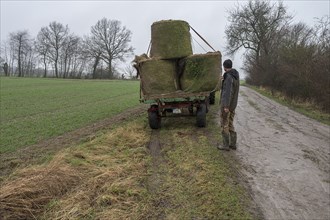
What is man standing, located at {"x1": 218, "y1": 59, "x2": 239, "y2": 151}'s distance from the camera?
736 centimetres

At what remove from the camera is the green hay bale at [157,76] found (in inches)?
401

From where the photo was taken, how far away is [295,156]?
283 inches

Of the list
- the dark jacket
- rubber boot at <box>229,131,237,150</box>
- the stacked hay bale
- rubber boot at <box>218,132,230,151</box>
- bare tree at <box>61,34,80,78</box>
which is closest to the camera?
the dark jacket

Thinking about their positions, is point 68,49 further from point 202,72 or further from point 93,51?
point 202,72

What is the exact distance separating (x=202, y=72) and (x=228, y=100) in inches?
122

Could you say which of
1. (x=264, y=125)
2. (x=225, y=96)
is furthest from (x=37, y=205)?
(x=264, y=125)

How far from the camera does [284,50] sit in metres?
24.8

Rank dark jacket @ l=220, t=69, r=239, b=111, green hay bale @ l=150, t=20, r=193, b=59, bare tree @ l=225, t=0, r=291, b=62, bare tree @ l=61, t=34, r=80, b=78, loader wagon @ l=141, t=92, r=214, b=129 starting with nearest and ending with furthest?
dark jacket @ l=220, t=69, r=239, b=111, loader wagon @ l=141, t=92, r=214, b=129, green hay bale @ l=150, t=20, r=193, b=59, bare tree @ l=225, t=0, r=291, b=62, bare tree @ l=61, t=34, r=80, b=78

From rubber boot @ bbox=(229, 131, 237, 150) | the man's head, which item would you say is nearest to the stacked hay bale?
the man's head

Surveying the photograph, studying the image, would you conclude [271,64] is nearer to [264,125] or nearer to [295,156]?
[264,125]

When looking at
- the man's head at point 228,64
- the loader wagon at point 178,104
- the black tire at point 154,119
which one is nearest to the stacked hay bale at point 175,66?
the loader wagon at point 178,104

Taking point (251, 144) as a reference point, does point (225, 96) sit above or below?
A: above

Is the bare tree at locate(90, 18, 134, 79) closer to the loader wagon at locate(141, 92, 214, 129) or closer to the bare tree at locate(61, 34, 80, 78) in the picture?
the bare tree at locate(61, 34, 80, 78)

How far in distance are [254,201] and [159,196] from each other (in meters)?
1.44
